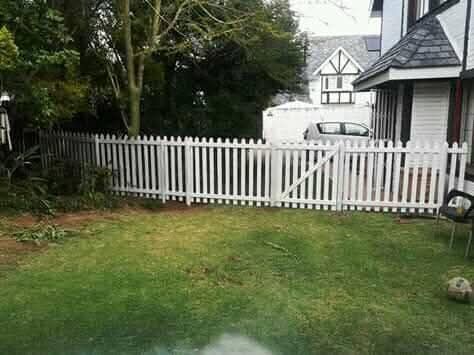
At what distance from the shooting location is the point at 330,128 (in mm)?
14547

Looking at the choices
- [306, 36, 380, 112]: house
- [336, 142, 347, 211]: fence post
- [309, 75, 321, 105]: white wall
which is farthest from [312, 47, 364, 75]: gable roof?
[336, 142, 347, 211]: fence post

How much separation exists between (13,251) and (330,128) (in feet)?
38.5

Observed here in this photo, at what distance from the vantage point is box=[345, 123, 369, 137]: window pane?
571 inches

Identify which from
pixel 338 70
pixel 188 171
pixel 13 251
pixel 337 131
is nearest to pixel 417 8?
pixel 337 131

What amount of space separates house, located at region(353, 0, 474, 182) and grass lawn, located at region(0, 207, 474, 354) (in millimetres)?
2787

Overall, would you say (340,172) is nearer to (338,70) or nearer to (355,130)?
(355,130)

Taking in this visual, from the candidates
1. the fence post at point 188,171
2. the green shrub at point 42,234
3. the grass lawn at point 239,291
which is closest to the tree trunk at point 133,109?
the fence post at point 188,171

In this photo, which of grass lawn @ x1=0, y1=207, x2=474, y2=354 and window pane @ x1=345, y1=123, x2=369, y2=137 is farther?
window pane @ x1=345, y1=123, x2=369, y2=137

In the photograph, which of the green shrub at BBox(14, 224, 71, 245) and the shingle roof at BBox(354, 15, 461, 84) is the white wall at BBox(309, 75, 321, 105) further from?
the green shrub at BBox(14, 224, 71, 245)

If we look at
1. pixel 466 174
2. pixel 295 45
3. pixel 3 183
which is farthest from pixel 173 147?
pixel 295 45

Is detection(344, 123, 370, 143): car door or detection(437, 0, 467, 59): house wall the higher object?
detection(437, 0, 467, 59): house wall

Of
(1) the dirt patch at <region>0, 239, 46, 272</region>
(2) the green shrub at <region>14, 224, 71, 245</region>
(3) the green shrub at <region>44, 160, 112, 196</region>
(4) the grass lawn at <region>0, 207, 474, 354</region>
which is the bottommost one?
(4) the grass lawn at <region>0, 207, 474, 354</region>

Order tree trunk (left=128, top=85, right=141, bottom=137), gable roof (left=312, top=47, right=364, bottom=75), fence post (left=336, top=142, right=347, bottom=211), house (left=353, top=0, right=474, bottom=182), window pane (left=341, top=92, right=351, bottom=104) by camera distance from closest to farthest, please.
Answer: fence post (left=336, top=142, right=347, bottom=211) → house (left=353, top=0, right=474, bottom=182) → tree trunk (left=128, top=85, right=141, bottom=137) → window pane (left=341, top=92, right=351, bottom=104) → gable roof (left=312, top=47, right=364, bottom=75)

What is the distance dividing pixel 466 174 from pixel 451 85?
2411 mm
